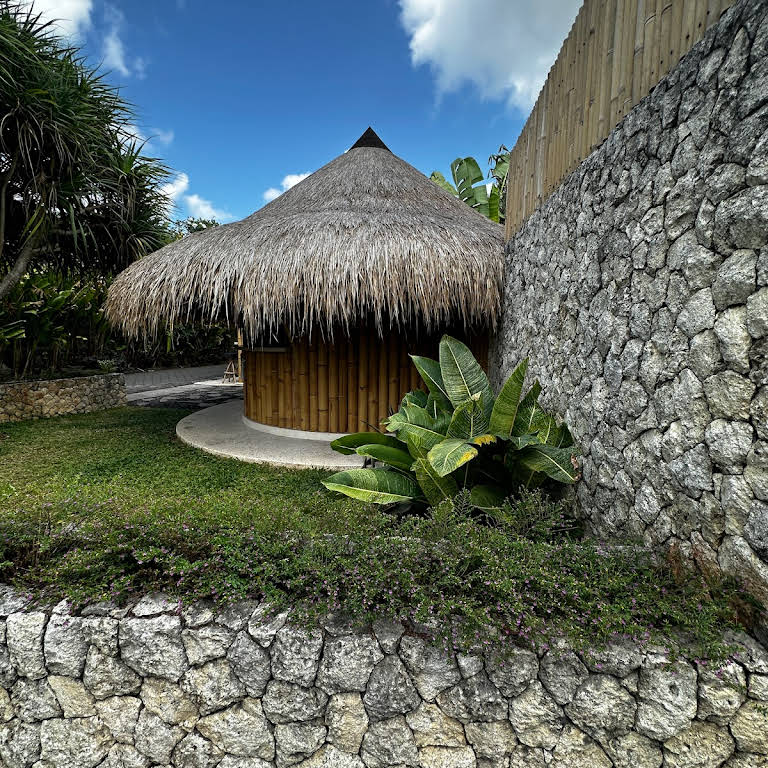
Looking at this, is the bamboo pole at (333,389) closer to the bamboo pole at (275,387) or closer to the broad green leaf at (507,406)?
the bamboo pole at (275,387)

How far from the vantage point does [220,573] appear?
6.36 feet

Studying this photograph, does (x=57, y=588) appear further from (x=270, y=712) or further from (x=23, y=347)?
(x=23, y=347)

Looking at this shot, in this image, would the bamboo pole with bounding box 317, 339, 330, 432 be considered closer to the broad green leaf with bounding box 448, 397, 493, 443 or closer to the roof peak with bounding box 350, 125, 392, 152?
the broad green leaf with bounding box 448, 397, 493, 443

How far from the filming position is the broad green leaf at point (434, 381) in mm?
3504

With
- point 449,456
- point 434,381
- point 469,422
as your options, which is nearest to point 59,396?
point 434,381

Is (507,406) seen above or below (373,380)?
above

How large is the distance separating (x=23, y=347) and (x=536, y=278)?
8.60 metres

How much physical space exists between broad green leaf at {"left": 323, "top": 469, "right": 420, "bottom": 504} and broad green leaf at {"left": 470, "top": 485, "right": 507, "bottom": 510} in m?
0.39

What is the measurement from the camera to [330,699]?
1754 mm

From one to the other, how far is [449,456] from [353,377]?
3.48 m

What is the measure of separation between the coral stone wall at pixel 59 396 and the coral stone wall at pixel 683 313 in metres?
8.46

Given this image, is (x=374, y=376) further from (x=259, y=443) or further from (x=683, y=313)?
(x=683, y=313)

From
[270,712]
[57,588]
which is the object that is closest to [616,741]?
[270,712]

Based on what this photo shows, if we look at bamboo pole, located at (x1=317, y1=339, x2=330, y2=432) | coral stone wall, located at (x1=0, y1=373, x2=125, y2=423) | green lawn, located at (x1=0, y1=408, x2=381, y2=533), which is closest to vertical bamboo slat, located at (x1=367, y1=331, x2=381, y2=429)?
bamboo pole, located at (x1=317, y1=339, x2=330, y2=432)
